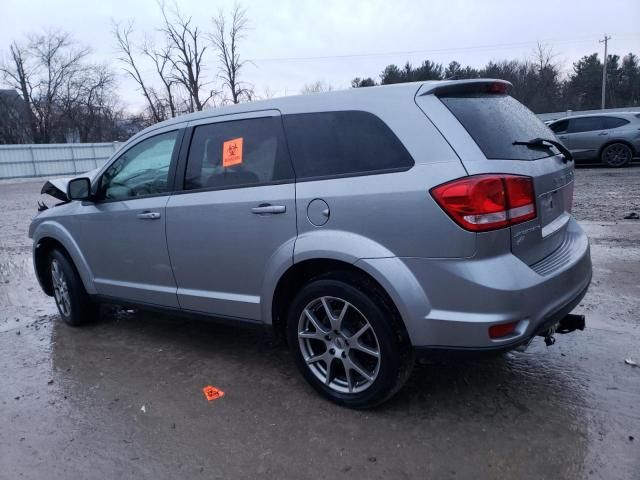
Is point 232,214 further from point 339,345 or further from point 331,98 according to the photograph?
point 339,345

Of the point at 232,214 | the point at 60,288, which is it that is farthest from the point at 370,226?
the point at 60,288

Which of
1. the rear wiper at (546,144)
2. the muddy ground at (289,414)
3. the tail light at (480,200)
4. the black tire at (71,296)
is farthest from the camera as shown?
the black tire at (71,296)

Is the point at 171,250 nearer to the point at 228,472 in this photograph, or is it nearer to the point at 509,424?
the point at 228,472

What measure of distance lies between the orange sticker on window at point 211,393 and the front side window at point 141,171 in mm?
1455

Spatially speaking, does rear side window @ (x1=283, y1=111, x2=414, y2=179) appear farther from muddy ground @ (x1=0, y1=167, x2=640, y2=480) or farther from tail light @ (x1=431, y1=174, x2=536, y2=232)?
muddy ground @ (x1=0, y1=167, x2=640, y2=480)

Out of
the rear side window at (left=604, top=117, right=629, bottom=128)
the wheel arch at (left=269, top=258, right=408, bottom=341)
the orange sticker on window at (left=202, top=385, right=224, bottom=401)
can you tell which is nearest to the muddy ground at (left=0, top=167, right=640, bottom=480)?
the orange sticker on window at (left=202, top=385, right=224, bottom=401)

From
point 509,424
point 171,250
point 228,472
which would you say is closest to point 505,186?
point 509,424

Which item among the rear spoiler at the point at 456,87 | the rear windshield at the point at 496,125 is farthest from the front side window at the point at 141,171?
the rear windshield at the point at 496,125

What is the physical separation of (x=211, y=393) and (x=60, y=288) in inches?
93.0

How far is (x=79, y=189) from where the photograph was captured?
4215 millimetres

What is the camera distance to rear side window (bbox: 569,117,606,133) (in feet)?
45.9

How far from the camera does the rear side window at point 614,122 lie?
13.6 meters

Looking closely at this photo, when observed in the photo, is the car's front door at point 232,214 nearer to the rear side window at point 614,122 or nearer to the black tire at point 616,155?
the rear side window at point 614,122

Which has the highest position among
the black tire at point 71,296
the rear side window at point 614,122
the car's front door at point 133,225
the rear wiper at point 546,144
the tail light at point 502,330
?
the rear side window at point 614,122
